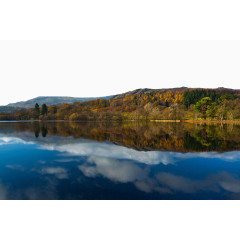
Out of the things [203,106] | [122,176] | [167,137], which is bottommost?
[167,137]

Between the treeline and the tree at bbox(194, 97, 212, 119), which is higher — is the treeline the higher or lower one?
the lower one

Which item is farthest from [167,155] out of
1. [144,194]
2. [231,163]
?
[144,194]

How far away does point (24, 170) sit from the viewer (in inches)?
360

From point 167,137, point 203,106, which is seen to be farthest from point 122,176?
point 203,106

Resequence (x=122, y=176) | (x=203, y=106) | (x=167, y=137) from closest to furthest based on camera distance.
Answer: (x=122, y=176), (x=167, y=137), (x=203, y=106)

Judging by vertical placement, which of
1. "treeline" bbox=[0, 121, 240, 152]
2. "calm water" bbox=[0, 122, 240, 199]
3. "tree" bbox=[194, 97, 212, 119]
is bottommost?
"treeline" bbox=[0, 121, 240, 152]

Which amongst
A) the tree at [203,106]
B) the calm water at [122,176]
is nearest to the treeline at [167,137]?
the calm water at [122,176]

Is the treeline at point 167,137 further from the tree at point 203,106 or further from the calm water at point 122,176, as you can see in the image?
the tree at point 203,106

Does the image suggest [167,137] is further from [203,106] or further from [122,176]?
[203,106]

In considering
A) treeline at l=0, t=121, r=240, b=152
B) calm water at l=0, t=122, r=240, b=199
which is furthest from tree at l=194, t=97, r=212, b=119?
calm water at l=0, t=122, r=240, b=199

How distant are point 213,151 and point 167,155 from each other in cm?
386

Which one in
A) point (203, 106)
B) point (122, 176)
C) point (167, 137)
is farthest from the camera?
point (203, 106)

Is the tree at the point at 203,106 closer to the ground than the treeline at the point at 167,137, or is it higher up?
higher up

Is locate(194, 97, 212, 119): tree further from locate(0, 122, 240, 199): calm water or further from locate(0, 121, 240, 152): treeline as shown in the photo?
locate(0, 122, 240, 199): calm water
